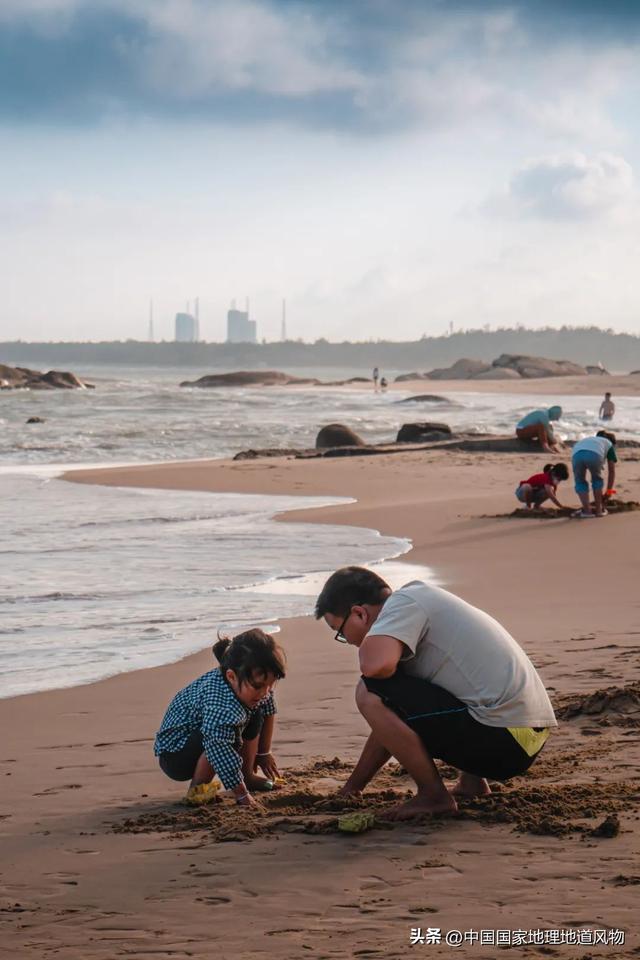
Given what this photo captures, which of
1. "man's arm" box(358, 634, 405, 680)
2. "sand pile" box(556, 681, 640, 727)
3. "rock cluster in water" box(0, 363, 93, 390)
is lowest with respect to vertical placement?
"sand pile" box(556, 681, 640, 727)

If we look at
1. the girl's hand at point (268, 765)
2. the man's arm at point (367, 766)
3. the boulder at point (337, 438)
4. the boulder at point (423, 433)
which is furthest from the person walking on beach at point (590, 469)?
the boulder at point (337, 438)

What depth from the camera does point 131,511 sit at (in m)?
14.7

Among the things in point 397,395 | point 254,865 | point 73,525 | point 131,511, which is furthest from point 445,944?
point 397,395

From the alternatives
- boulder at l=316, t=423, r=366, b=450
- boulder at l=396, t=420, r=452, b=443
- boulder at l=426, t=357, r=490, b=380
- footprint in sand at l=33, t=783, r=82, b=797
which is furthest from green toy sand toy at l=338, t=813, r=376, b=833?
boulder at l=426, t=357, r=490, b=380

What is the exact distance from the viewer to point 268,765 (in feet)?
15.4

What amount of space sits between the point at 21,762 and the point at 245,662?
131 cm

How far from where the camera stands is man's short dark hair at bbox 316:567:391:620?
4031 millimetres

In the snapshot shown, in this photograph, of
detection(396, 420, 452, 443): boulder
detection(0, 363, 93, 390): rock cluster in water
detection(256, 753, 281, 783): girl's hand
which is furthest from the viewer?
detection(0, 363, 93, 390): rock cluster in water

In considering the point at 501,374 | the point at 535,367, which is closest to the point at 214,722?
the point at 501,374

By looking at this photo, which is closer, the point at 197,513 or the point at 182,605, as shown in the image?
the point at 182,605

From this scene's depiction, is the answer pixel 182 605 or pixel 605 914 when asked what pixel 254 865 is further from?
pixel 182 605

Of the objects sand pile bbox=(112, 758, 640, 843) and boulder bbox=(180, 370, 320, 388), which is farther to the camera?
boulder bbox=(180, 370, 320, 388)

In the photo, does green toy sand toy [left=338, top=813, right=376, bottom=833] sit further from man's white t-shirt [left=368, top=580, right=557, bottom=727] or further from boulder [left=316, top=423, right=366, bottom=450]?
boulder [left=316, top=423, right=366, bottom=450]

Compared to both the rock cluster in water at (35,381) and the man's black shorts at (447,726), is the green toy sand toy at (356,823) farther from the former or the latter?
the rock cluster in water at (35,381)
